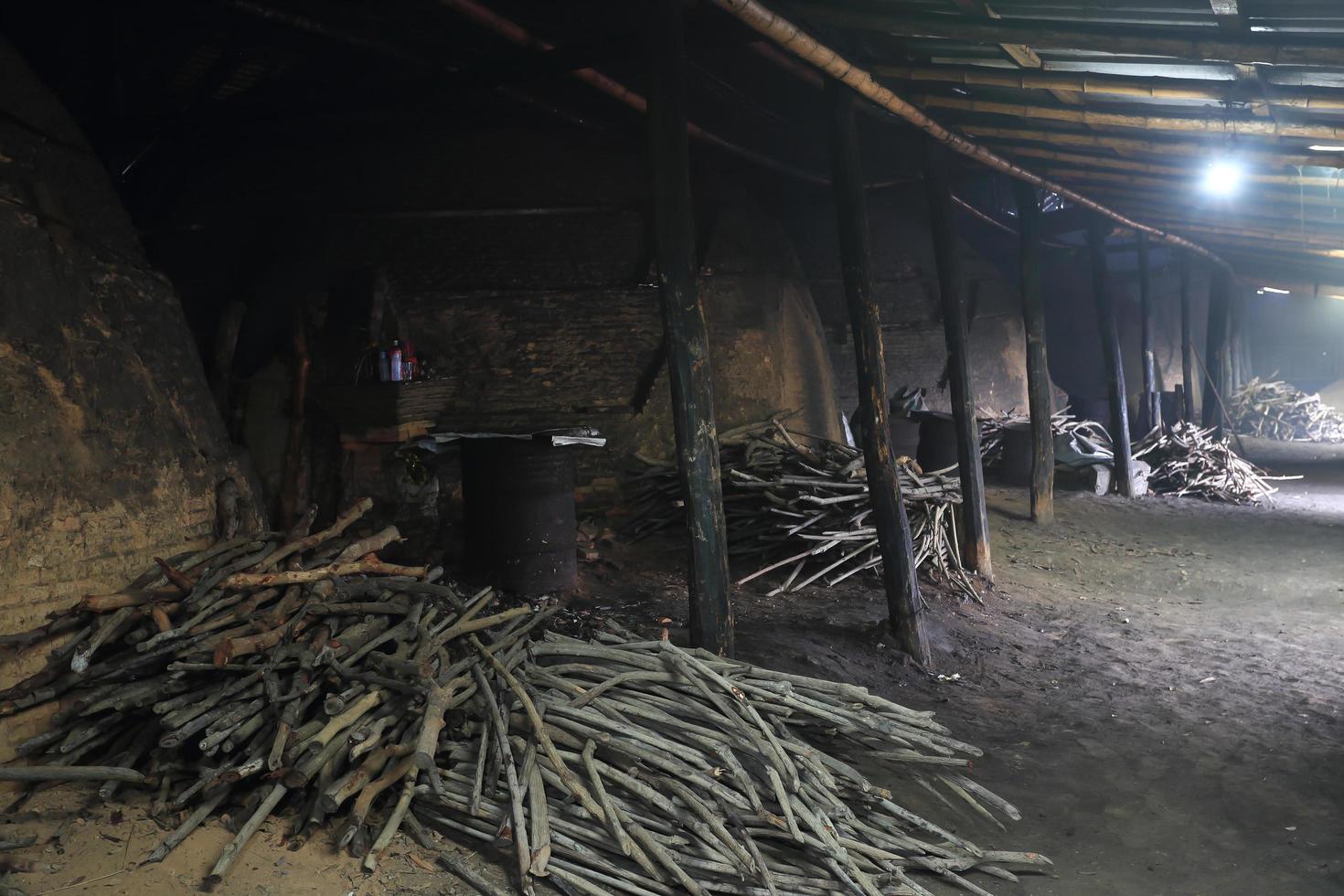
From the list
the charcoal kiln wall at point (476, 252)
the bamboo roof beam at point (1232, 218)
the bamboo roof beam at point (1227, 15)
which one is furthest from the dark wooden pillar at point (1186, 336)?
the bamboo roof beam at point (1227, 15)

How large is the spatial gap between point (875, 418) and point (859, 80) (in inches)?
75.9

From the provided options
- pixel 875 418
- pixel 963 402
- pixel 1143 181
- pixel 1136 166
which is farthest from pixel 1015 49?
pixel 1143 181

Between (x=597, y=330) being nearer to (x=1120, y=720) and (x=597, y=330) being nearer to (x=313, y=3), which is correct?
(x=313, y=3)

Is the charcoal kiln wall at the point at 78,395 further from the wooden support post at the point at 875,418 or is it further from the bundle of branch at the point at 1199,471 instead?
the bundle of branch at the point at 1199,471

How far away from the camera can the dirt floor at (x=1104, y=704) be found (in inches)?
121

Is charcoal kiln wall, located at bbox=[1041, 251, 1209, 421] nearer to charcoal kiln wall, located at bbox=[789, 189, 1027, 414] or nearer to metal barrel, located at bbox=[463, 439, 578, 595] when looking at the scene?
charcoal kiln wall, located at bbox=[789, 189, 1027, 414]

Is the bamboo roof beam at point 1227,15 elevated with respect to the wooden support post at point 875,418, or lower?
elevated

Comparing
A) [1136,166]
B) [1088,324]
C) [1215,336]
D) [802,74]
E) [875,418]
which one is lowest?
[875,418]

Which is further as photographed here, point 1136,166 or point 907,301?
point 907,301

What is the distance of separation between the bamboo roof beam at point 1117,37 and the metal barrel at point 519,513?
314 cm

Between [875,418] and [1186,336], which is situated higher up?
[1186,336]

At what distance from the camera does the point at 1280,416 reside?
18.6 metres

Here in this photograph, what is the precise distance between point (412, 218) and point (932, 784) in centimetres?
609

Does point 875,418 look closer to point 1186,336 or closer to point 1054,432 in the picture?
point 1054,432
